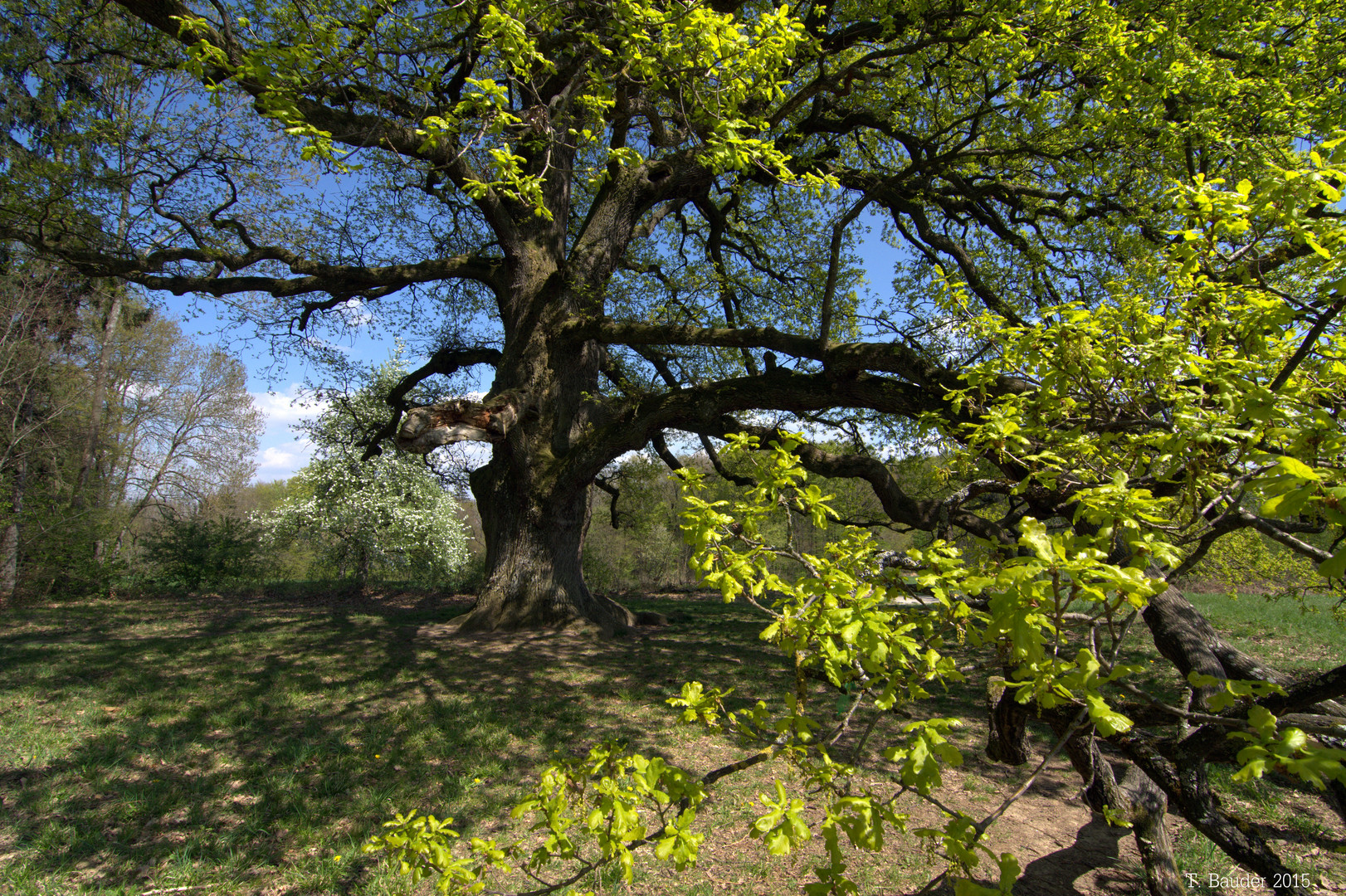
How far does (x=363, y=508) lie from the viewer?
15.0 meters

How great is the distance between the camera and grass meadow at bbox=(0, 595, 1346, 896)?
3.15 meters

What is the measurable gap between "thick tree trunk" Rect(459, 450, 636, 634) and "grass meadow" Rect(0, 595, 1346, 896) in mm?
512

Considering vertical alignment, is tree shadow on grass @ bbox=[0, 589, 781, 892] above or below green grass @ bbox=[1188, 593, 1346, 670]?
above

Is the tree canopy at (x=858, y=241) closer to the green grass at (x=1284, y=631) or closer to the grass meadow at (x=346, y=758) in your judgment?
the grass meadow at (x=346, y=758)

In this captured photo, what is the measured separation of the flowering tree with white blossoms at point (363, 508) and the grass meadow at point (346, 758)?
22.2 ft

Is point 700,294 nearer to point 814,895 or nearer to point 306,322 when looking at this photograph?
point 306,322

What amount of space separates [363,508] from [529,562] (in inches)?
341

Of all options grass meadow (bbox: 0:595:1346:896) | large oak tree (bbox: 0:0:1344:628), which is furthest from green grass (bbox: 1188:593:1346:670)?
large oak tree (bbox: 0:0:1344:628)

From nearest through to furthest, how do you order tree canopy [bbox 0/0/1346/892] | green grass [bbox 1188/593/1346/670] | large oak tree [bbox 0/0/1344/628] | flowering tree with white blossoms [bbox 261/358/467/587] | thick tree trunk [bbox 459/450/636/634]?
tree canopy [bbox 0/0/1346/892] → large oak tree [bbox 0/0/1344/628] → thick tree trunk [bbox 459/450/636/634] → green grass [bbox 1188/593/1346/670] → flowering tree with white blossoms [bbox 261/358/467/587]

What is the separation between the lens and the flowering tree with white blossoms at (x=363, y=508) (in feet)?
48.9

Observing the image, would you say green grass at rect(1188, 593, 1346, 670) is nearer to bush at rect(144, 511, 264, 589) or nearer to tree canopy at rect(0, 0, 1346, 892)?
tree canopy at rect(0, 0, 1346, 892)

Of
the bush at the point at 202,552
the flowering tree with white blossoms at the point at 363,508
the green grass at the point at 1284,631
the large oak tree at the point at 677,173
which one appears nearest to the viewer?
the large oak tree at the point at 677,173

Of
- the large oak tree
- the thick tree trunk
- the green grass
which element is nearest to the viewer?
the large oak tree

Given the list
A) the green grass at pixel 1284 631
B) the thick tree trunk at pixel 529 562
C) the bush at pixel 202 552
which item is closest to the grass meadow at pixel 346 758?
the thick tree trunk at pixel 529 562
